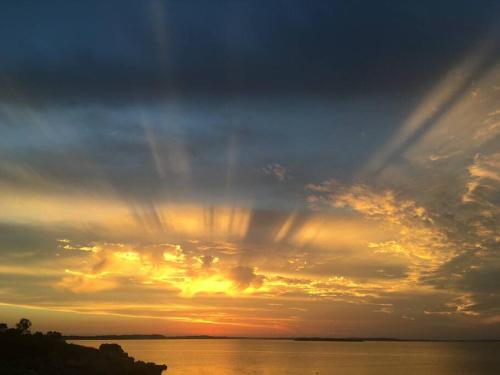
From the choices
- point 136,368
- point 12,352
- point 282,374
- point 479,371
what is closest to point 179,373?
point 282,374

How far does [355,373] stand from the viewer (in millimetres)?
116500

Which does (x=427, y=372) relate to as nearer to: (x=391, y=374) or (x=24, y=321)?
(x=391, y=374)

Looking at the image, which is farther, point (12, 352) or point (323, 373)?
point (323, 373)

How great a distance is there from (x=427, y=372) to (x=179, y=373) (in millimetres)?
59132

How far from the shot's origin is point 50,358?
72.0m

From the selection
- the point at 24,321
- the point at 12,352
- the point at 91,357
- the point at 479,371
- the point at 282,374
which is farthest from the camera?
the point at 479,371

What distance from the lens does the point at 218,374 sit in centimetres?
11456

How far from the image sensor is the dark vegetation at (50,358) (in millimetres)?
64250

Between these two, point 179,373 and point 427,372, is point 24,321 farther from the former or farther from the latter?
point 427,372

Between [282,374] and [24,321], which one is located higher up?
[24,321]

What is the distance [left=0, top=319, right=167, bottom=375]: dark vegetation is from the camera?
64250 millimetres

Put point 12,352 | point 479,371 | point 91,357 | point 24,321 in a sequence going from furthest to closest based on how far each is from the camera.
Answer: point 479,371, point 24,321, point 91,357, point 12,352

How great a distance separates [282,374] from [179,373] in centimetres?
2330

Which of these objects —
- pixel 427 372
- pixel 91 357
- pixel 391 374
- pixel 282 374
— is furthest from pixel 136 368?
pixel 427 372
